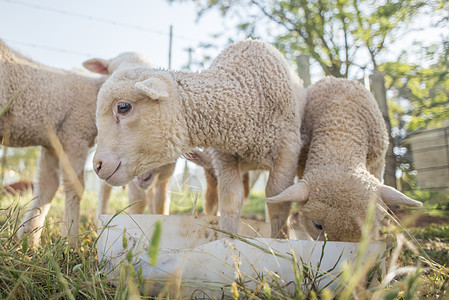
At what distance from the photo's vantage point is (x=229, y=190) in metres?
2.70

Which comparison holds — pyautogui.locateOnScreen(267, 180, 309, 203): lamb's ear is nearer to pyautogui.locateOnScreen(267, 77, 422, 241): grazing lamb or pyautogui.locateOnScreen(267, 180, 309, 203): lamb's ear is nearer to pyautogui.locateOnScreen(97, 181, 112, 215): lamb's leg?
pyautogui.locateOnScreen(267, 77, 422, 241): grazing lamb

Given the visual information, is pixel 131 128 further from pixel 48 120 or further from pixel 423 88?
pixel 423 88

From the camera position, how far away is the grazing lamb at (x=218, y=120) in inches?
84.0

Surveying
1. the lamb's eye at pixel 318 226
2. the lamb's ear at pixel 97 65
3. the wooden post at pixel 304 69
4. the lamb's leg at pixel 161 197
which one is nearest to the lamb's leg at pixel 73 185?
the lamb's leg at pixel 161 197

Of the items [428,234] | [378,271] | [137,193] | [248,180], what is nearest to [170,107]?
[378,271]

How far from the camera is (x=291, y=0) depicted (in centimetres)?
646

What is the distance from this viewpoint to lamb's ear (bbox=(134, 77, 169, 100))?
197 centimetres

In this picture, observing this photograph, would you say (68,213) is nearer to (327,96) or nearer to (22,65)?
(22,65)

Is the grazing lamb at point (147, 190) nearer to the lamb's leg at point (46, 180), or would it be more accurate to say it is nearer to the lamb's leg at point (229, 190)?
the lamb's leg at point (46, 180)

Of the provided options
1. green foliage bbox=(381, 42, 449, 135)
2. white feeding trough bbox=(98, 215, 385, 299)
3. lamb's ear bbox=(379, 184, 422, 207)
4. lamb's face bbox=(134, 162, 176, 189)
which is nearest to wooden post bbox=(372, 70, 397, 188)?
green foliage bbox=(381, 42, 449, 135)

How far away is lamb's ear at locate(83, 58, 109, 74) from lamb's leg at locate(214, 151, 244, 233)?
2.13 meters

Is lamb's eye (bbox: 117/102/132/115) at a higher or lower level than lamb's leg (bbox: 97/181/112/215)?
higher

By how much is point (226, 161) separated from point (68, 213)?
5.37 ft

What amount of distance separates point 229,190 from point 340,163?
819 millimetres
